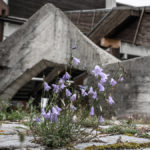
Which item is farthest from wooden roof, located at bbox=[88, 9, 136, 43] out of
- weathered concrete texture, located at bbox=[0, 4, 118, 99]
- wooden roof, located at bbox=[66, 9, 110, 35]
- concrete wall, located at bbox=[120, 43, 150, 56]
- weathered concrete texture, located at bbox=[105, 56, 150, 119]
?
concrete wall, located at bbox=[120, 43, 150, 56]

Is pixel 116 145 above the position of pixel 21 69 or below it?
below

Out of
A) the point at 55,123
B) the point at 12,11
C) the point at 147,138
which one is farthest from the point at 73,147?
the point at 12,11

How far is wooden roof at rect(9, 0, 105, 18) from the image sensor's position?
40.8 feet

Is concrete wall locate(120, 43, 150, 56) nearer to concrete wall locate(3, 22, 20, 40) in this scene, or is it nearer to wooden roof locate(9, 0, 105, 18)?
wooden roof locate(9, 0, 105, 18)

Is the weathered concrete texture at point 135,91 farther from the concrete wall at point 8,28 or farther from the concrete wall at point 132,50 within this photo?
the concrete wall at point 132,50

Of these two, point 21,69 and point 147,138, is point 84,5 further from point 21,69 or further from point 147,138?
point 147,138

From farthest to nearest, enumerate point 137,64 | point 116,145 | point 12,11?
point 12,11
point 137,64
point 116,145

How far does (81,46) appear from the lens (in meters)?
6.16

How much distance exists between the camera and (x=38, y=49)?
222 inches

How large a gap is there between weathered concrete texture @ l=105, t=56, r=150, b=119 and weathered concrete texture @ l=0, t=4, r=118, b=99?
3.81ft

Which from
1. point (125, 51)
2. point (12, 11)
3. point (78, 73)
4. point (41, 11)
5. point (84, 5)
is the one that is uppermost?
point (84, 5)

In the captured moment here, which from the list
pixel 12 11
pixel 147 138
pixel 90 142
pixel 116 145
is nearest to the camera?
pixel 116 145

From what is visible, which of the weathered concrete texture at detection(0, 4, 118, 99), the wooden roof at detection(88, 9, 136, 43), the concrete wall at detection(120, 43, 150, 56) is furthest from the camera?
the concrete wall at detection(120, 43, 150, 56)

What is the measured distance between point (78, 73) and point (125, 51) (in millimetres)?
6430
